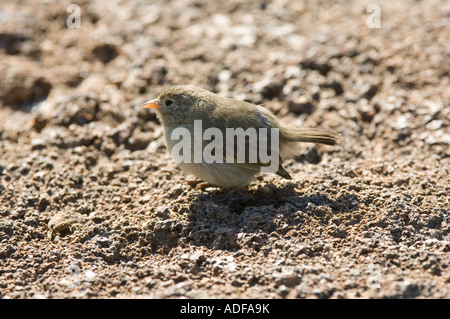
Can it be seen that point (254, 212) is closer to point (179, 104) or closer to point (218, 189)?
point (218, 189)

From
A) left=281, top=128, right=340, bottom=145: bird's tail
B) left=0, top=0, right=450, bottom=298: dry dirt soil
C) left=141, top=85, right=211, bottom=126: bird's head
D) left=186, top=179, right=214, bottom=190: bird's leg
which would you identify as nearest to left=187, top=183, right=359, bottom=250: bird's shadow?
left=0, top=0, right=450, bottom=298: dry dirt soil

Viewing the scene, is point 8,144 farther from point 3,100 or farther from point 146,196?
point 146,196

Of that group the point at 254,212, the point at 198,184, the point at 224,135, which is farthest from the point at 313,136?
the point at 198,184

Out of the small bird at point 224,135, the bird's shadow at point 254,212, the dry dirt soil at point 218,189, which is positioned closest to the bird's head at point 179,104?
the small bird at point 224,135

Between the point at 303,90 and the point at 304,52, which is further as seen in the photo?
the point at 304,52

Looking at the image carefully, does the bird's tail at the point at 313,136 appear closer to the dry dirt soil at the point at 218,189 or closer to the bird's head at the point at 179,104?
the dry dirt soil at the point at 218,189

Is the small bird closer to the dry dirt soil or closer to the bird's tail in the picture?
the bird's tail

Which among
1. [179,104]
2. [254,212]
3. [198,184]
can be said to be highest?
[179,104]
